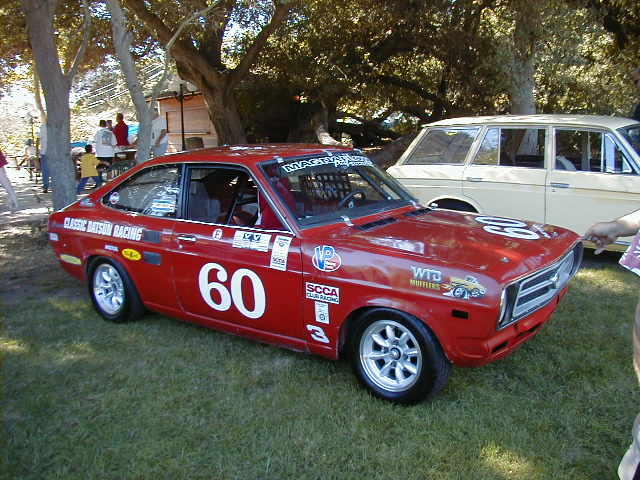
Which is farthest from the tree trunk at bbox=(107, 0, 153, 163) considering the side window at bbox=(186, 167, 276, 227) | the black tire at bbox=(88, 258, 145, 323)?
the side window at bbox=(186, 167, 276, 227)

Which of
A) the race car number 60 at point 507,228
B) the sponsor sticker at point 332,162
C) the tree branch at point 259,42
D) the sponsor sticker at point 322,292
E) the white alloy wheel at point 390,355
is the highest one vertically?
the tree branch at point 259,42

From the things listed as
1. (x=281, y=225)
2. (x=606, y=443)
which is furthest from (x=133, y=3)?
(x=606, y=443)

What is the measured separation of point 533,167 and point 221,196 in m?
3.77

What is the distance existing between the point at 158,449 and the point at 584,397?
2.61 metres

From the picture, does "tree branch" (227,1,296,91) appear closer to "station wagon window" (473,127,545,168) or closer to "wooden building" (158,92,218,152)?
"station wagon window" (473,127,545,168)

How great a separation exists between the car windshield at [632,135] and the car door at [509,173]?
81 centimetres

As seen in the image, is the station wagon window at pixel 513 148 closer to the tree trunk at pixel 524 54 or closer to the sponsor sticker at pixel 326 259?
the sponsor sticker at pixel 326 259

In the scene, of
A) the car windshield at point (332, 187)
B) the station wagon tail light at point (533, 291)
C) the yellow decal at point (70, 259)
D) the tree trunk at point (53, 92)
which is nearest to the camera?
the station wagon tail light at point (533, 291)

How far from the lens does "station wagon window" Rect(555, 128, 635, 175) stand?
6.03m

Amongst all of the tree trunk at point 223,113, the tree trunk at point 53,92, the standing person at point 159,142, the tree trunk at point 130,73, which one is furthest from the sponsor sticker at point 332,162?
the tree trunk at point 223,113

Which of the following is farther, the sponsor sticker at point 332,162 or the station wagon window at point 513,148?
the station wagon window at point 513,148

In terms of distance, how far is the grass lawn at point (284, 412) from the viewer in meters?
3.03

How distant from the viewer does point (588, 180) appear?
6117mm

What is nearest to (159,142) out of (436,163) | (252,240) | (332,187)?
(436,163)
